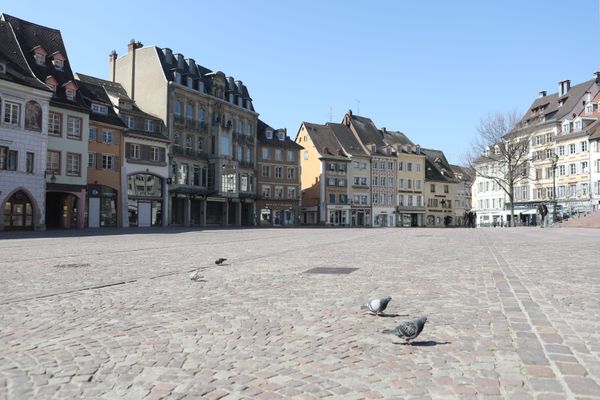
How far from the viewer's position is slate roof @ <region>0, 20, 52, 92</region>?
3550 centimetres

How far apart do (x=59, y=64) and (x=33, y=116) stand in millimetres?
7833

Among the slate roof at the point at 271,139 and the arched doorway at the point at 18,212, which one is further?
the slate roof at the point at 271,139

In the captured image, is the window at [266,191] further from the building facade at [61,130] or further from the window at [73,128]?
the window at [73,128]

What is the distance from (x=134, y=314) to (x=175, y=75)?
5042 cm

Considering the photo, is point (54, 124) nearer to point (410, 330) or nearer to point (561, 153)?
point (410, 330)

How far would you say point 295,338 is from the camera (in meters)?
5.26

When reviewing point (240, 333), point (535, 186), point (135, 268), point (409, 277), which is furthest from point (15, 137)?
point (535, 186)

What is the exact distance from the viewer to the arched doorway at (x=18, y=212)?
35.6 m

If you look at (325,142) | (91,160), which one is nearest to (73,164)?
(91,160)

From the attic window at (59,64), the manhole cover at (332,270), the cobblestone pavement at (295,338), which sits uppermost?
the attic window at (59,64)

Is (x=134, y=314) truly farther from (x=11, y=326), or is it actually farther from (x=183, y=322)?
(x=11, y=326)

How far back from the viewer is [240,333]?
5.50 metres

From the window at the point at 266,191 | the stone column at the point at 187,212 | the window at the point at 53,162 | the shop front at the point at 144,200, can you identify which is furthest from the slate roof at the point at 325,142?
the window at the point at 53,162

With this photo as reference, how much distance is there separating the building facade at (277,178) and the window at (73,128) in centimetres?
2817
